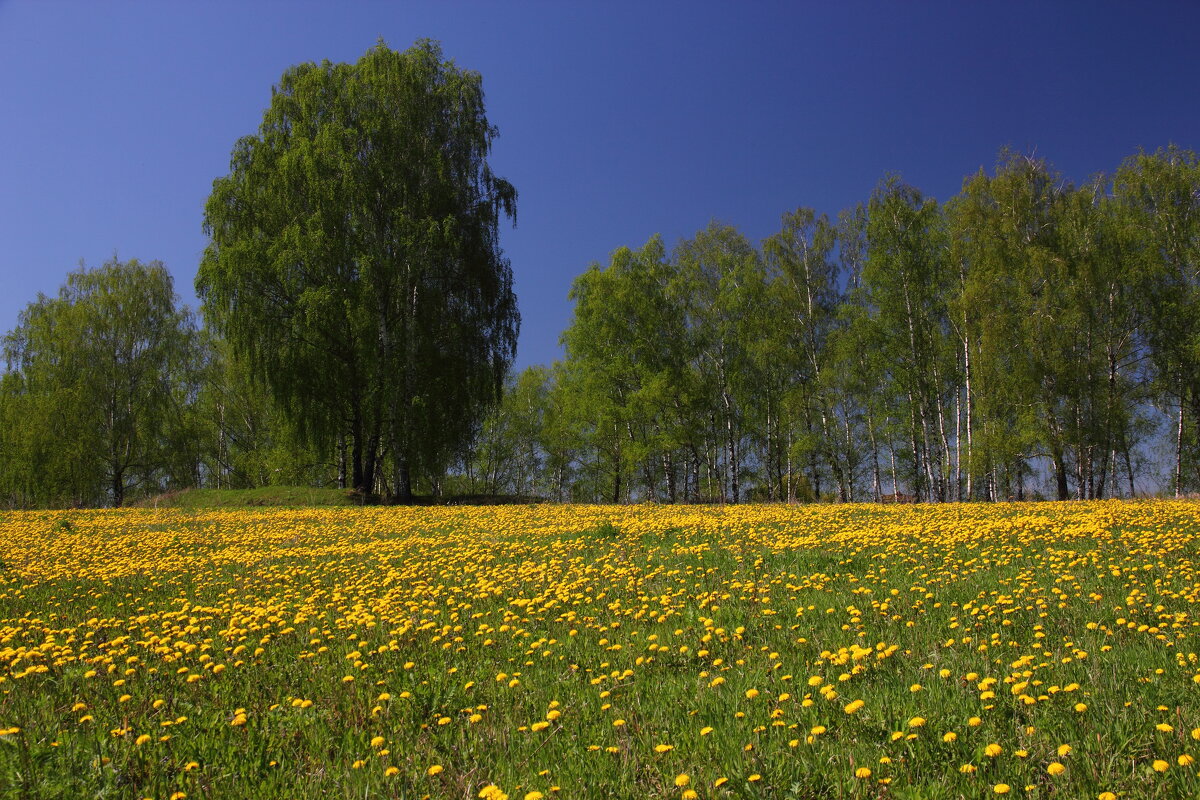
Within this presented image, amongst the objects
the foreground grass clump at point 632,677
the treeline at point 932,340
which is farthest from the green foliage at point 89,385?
the foreground grass clump at point 632,677

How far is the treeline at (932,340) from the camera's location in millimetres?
23547

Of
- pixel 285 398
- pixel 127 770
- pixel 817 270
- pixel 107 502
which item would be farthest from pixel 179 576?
pixel 107 502

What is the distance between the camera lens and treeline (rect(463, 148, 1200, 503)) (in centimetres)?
2355

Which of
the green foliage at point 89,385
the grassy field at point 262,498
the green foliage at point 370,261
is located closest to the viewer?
the grassy field at point 262,498

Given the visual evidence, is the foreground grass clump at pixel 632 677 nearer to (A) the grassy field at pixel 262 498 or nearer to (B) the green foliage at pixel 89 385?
(A) the grassy field at pixel 262 498

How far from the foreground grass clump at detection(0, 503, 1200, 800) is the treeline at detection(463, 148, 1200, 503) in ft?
58.8

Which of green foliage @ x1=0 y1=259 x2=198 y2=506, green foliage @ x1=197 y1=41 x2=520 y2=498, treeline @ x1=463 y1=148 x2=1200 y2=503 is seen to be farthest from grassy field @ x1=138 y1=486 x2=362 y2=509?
green foliage @ x1=0 y1=259 x2=198 y2=506

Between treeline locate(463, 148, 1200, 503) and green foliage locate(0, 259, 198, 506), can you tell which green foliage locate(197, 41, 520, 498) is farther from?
green foliage locate(0, 259, 198, 506)

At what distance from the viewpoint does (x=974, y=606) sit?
493 centimetres

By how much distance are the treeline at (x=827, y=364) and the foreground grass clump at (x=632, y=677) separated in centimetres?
1843

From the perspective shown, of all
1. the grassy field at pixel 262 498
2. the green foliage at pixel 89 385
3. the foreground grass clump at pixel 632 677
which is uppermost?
the green foliage at pixel 89 385

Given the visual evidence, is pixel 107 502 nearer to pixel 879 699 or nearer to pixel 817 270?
pixel 817 270

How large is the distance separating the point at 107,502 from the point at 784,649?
47621mm

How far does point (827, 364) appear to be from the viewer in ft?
97.0
